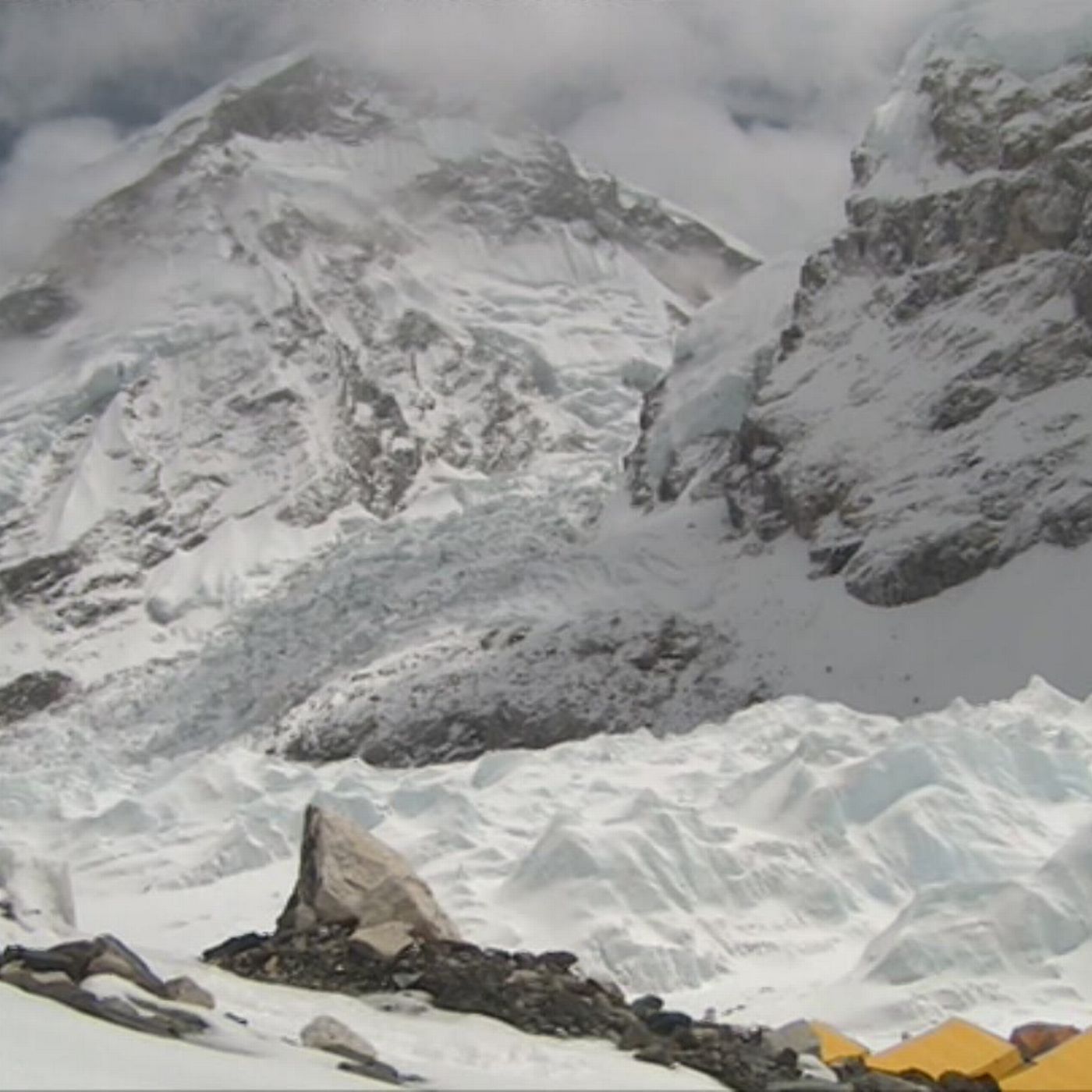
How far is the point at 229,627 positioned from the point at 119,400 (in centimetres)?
4479

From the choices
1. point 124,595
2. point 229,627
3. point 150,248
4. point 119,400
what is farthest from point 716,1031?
point 150,248

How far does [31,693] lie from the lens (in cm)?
12156

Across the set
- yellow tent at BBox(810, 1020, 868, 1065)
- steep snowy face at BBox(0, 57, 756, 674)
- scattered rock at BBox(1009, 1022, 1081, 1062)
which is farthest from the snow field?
steep snowy face at BBox(0, 57, 756, 674)

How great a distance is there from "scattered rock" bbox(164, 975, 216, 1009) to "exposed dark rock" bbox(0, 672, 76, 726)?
352 feet

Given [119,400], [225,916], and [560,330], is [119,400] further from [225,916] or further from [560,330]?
[225,916]

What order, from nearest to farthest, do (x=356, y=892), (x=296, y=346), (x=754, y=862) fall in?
(x=356, y=892) → (x=754, y=862) → (x=296, y=346)

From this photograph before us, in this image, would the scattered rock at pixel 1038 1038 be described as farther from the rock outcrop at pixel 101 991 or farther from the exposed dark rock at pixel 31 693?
the exposed dark rock at pixel 31 693

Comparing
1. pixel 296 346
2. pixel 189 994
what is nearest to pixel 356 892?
pixel 189 994

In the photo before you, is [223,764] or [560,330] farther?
[560,330]

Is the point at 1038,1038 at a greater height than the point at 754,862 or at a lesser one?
lesser

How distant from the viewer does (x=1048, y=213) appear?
96.6m

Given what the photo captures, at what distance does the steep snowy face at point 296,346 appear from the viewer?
465 feet

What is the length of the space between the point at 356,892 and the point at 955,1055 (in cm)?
538

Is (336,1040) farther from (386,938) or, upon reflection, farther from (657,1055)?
(386,938)
